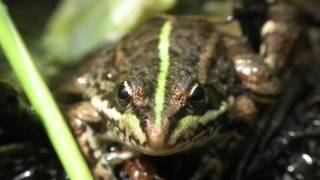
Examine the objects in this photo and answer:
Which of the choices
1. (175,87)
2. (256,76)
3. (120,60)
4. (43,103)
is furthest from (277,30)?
(43,103)

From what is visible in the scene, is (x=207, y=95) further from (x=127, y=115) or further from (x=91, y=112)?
(x=91, y=112)

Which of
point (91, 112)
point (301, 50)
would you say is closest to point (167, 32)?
point (91, 112)

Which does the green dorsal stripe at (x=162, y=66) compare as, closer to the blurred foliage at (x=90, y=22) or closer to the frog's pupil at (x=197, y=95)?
the frog's pupil at (x=197, y=95)

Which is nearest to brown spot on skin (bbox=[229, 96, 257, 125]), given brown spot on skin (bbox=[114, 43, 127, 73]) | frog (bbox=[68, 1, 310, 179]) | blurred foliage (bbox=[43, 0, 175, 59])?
frog (bbox=[68, 1, 310, 179])

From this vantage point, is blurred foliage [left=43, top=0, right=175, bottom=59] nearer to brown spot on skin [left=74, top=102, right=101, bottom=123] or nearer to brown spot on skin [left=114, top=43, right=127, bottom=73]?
brown spot on skin [left=114, top=43, right=127, bottom=73]

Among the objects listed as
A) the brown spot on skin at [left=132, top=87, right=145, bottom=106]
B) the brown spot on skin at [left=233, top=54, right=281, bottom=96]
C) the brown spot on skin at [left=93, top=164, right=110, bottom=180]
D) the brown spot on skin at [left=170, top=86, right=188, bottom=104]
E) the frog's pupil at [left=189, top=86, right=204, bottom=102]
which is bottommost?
the brown spot on skin at [left=93, top=164, right=110, bottom=180]

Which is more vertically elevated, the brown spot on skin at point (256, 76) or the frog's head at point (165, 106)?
the frog's head at point (165, 106)

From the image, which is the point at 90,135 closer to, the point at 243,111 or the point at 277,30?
the point at 243,111

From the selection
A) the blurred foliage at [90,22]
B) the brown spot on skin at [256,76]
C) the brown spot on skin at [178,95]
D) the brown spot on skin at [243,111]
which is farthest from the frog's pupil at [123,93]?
the blurred foliage at [90,22]
